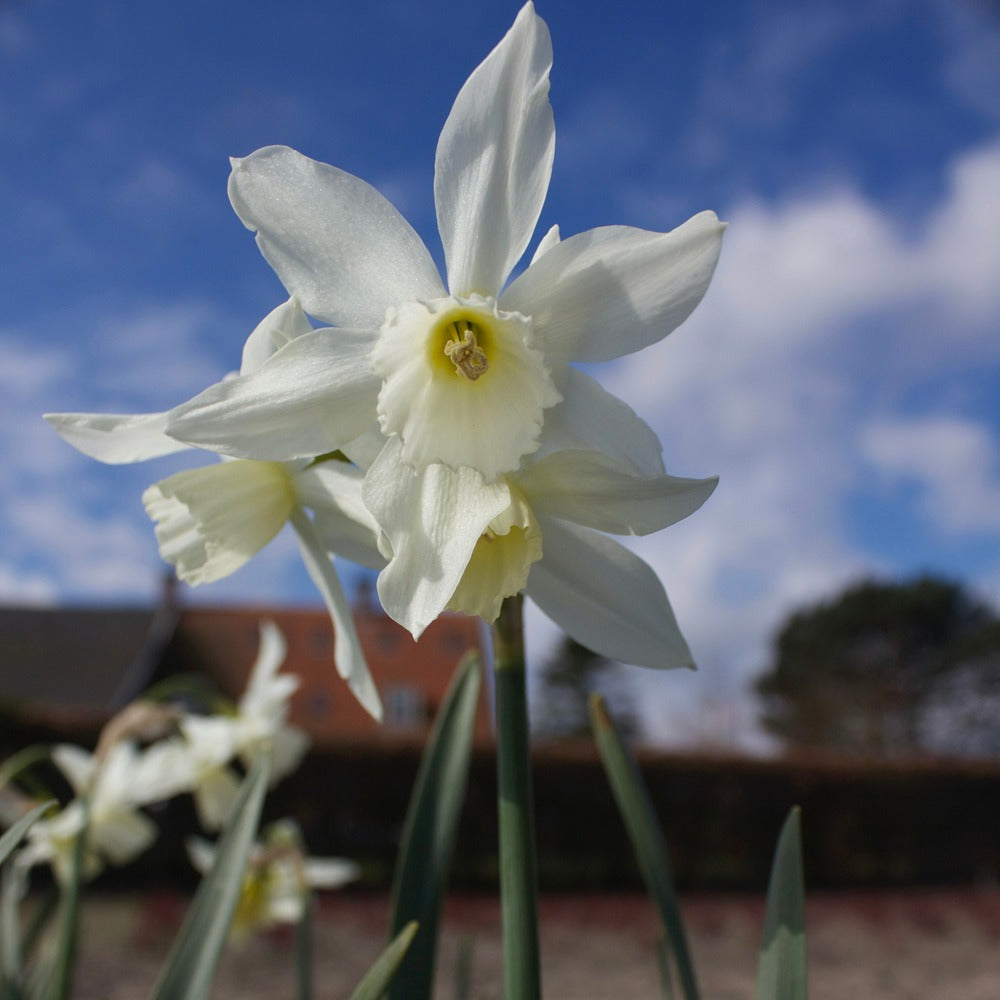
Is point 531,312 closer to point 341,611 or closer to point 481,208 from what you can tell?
point 481,208

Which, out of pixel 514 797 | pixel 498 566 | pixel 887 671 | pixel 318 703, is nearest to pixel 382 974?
pixel 514 797

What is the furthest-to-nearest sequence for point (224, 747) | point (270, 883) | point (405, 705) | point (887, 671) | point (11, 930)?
point (887, 671)
point (405, 705)
point (270, 883)
point (224, 747)
point (11, 930)

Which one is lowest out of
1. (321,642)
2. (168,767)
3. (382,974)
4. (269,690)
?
(382,974)

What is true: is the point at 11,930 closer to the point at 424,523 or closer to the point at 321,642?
the point at 424,523

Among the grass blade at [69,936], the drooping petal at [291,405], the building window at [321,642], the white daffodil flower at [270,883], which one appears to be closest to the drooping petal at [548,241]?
the drooping petal at [291,405]

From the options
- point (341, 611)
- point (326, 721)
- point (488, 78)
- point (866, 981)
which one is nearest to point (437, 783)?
point (341, 611)

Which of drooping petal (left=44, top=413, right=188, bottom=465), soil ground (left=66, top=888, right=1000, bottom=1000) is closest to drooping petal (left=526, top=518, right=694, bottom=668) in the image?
drooping petal (left=44, top=413, right=188, bottom=465)
